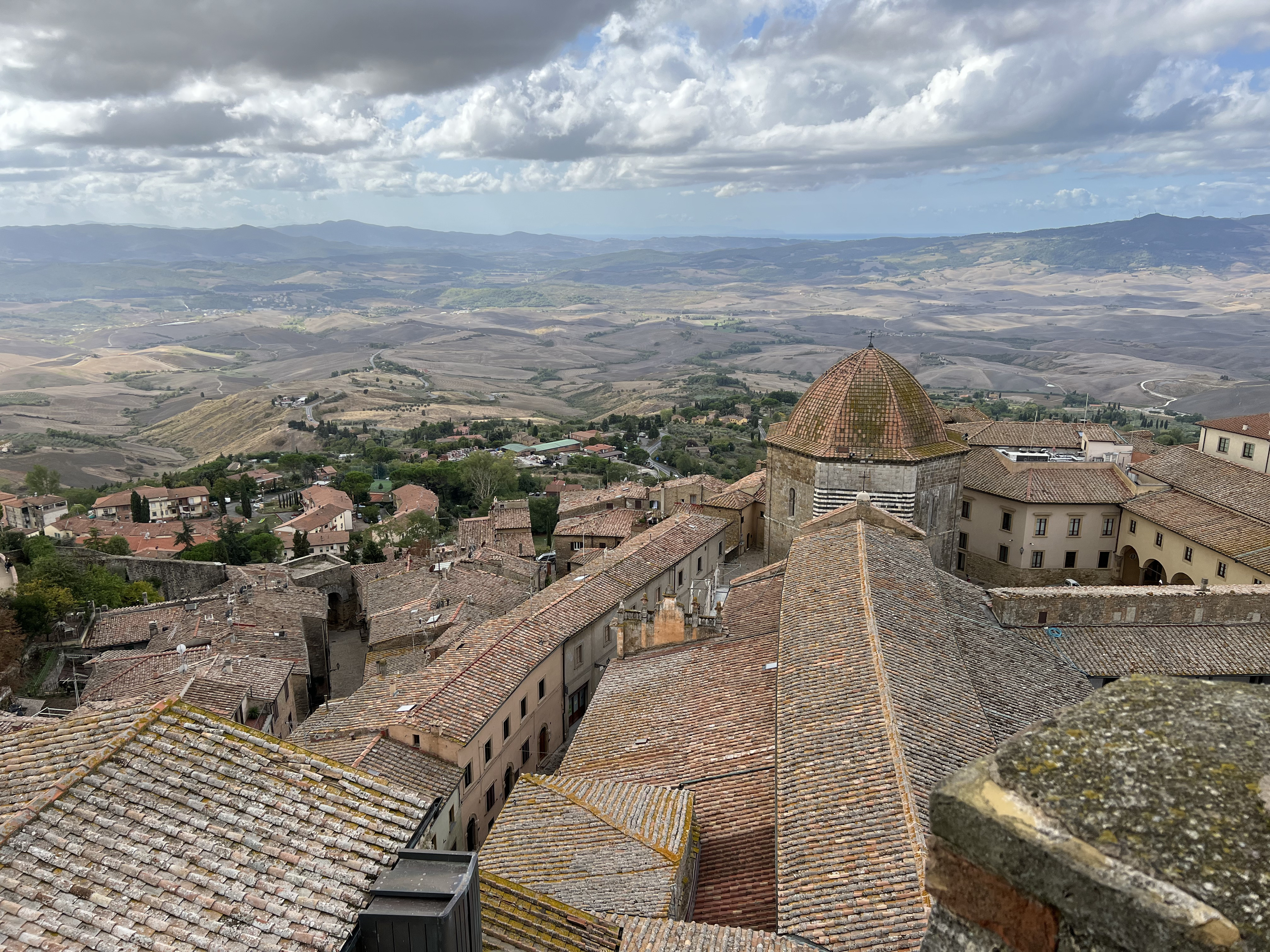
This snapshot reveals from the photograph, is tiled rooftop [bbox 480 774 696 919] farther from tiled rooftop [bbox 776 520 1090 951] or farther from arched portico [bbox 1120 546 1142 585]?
arched portico [bbox 1120 546 1142 585]

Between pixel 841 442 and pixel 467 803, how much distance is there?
1652 centimetres

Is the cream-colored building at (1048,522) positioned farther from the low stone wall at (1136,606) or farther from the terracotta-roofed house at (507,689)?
the terracotta-roofed house at (507,689)

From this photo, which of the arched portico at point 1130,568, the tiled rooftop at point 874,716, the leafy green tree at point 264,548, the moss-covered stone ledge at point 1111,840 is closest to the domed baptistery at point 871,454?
the tiled rooftop at point 874,716

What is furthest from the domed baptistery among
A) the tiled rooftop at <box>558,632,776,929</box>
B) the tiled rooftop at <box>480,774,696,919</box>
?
the tiled rooftop at <box>480,774,696,919</box>

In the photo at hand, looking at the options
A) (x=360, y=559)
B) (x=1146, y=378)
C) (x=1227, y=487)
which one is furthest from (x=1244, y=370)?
(x=360, y=559)

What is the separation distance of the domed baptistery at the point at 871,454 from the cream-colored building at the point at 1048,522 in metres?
8.04

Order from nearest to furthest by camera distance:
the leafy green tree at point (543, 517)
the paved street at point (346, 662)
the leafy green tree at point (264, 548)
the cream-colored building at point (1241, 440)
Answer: the paved street at point (346, 662)
the cream-colored building at point (1241, 440)
the leafy green tree at point (264, 548)
the leafy green tree at point (543, 517)

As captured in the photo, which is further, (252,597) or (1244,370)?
(1244,370)

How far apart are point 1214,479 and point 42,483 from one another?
328 feet

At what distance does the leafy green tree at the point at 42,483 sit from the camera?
8794 cm

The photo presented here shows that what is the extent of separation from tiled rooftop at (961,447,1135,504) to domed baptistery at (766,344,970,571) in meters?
7.88

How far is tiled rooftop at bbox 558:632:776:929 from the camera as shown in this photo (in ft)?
41.1

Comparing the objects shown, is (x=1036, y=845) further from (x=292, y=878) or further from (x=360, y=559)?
(x=360, y=559)

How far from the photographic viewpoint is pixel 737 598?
23.5 metres
